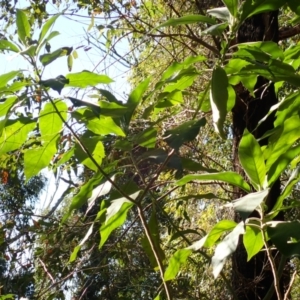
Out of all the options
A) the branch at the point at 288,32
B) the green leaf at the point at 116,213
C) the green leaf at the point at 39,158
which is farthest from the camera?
the branch at the point at 288,32

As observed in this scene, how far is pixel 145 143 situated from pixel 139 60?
219 cm

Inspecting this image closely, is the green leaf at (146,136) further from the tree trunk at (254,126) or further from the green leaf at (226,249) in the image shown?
the tree trunk at (254,126)

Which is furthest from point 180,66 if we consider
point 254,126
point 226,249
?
point 254,126

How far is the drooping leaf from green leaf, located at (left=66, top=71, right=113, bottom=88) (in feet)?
0.36

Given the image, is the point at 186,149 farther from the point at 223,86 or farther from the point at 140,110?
the point at 223,86

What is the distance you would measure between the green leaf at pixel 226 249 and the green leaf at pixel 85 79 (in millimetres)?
321

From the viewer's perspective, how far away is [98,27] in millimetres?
2451

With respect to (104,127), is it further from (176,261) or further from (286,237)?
(286,237)

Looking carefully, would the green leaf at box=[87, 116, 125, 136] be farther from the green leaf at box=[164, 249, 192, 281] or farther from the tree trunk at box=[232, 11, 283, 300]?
the tree trunk at box=[232, 11, 283, 300]

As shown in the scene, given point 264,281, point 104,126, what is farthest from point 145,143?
point 264,281

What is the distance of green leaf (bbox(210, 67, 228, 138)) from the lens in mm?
794

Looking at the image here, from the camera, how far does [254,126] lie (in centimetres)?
210

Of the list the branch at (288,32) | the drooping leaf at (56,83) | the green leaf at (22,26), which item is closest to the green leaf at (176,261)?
the drooping leaf at (56,83)

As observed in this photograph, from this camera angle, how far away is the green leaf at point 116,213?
33.2 inches
